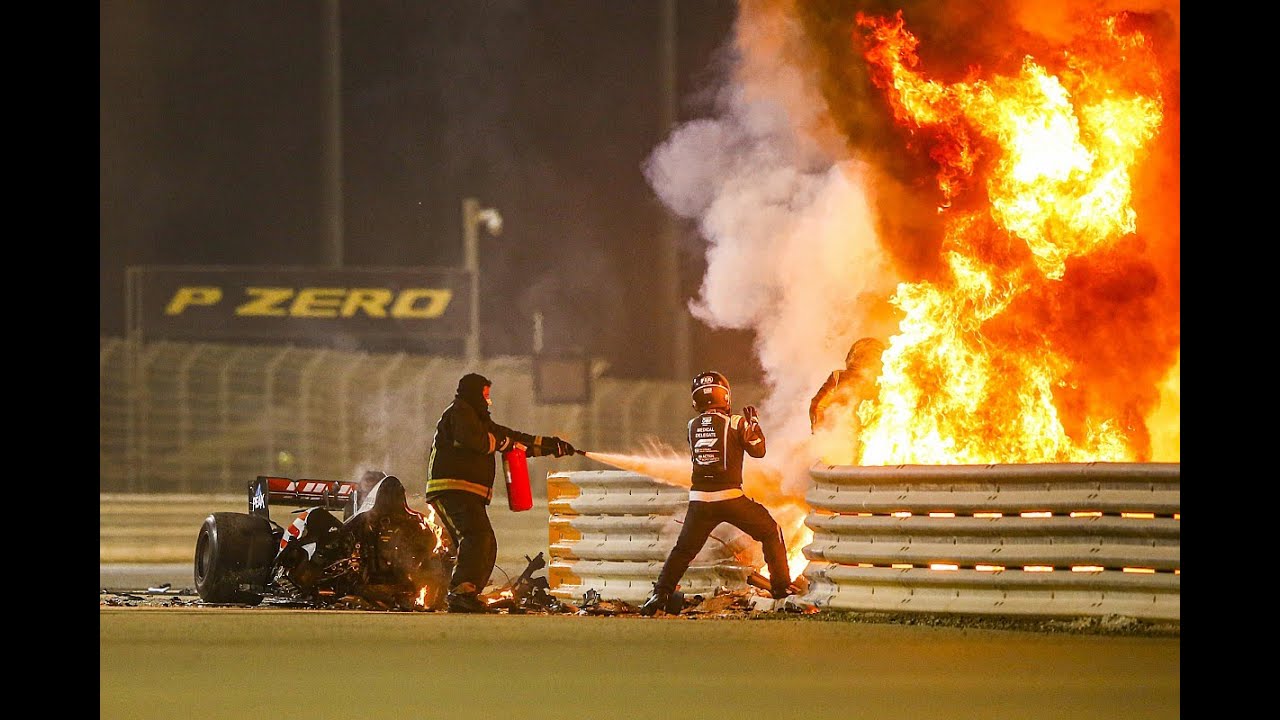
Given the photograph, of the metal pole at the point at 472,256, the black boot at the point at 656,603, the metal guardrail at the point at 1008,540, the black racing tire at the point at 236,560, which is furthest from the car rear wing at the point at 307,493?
the metal pole at the point at 472,256

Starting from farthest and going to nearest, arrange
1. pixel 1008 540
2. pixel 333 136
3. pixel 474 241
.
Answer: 1. pixel 333 136
2. pixel 474 241
3. pixel 1008 540

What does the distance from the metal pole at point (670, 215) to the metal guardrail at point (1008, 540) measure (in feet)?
63.5

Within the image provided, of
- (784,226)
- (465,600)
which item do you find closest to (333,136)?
(784,226)

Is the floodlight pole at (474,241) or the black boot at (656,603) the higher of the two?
the floodlight pole at (474,241)

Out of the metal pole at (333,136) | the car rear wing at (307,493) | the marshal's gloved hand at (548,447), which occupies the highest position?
the metal pole at (333,136)

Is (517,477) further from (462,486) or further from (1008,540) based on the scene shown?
(1008,540)

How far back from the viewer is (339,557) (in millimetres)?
14633

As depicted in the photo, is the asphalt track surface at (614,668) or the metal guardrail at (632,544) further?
the metal guardrail at (632,544)

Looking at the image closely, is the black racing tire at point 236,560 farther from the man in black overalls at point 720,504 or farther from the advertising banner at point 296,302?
the advertising banner at point 296,302

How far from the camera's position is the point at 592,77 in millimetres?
33844

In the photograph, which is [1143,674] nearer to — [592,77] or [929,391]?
[929,391]

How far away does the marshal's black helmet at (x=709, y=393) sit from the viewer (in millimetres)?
14125

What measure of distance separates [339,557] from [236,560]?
3.19 ft

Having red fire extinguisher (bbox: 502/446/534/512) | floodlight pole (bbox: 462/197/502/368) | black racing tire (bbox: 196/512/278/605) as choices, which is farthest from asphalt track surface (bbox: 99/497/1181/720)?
floodlight pole (bbox: 462/197/502/368)
